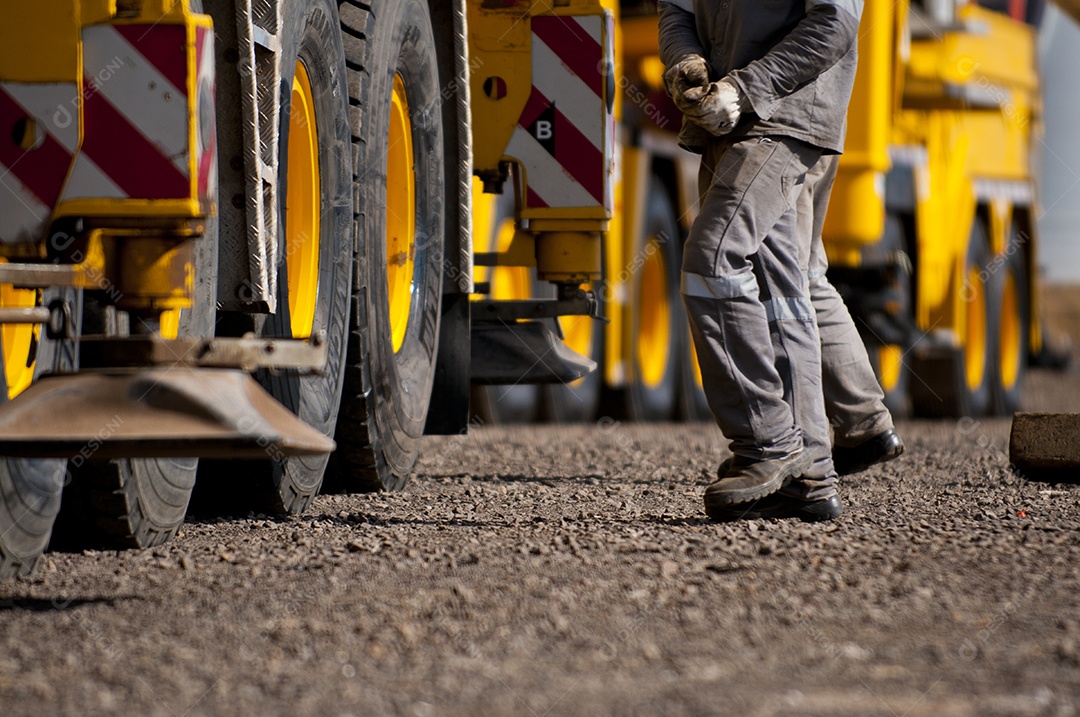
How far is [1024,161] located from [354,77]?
8.65 metres

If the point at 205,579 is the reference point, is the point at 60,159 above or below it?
above

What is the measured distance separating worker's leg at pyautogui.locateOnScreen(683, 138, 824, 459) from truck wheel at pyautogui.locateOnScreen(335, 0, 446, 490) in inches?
33.8

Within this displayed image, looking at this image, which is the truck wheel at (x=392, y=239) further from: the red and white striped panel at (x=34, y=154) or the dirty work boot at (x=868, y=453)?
the red and white striped panel at (x=34, y=154)

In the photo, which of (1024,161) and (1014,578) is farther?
(1024,161)

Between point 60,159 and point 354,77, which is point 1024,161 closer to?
point 354,77

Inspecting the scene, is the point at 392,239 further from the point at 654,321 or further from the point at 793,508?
the point at 654,321

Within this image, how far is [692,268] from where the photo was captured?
12.6 feet

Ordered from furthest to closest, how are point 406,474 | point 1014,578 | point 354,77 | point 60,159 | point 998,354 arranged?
point 998,354
point 406,474
point 354,77
point 1014,578
point 60,159

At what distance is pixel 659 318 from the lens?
356 inches

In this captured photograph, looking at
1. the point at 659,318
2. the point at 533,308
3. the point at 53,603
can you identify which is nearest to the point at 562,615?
the point at 53,603

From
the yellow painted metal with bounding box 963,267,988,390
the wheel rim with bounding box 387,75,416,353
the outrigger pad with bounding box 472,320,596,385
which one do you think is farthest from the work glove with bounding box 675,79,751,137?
the yellow painted metal with bounding box 963,267,988,390

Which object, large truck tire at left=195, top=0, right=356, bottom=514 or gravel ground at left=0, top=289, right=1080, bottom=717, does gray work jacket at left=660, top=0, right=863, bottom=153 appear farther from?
gravel ground at left=0, top=289, right=1080, bottom=717

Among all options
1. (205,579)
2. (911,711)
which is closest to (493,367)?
(205,579)

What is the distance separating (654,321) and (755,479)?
5.34 metres
